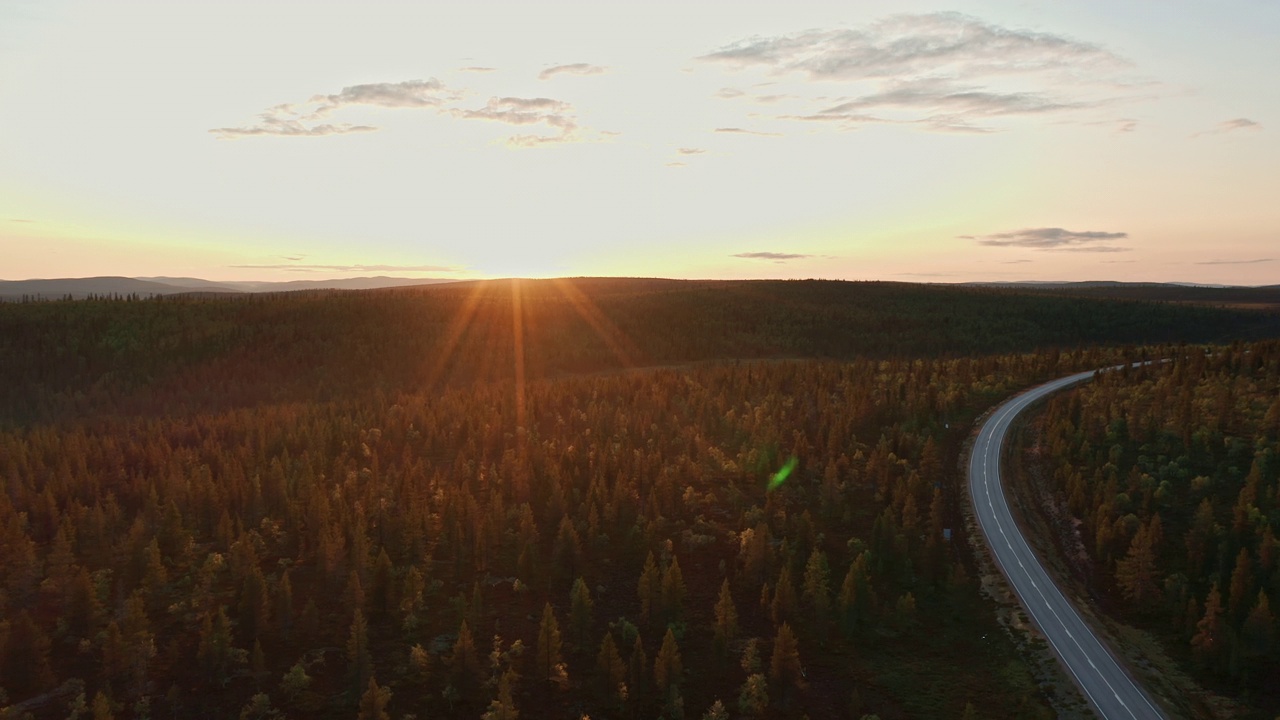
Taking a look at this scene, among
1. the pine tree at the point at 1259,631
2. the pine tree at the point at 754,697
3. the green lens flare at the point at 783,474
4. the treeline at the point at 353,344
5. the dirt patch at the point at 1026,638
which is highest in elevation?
the treeline at the point at 353,344

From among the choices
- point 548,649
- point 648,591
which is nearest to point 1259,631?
point 648,591

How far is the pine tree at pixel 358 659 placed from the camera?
137ft

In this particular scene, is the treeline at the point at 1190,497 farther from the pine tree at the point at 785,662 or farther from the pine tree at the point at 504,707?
the pine tree at the point at 504,707

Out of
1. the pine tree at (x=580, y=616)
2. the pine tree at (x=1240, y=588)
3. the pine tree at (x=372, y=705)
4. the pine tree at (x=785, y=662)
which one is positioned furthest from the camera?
the pine tree at (x=580, y=616)

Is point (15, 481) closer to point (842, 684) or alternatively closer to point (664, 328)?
point (842, 684)

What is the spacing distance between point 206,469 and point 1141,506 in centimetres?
8008

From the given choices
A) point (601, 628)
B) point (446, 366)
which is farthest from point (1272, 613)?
point (446, 366)

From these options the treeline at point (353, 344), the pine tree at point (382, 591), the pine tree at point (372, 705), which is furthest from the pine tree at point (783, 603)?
the treeline at point (353, 344)

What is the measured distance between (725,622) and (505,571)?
1942 cm

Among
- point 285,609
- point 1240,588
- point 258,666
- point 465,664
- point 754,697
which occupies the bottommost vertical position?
point 754,697

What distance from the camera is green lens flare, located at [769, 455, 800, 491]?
228 feet

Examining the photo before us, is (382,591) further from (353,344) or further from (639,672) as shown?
(353,344)

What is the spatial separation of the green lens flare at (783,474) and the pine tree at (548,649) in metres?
30.7

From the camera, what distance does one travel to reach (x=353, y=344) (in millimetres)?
159250
